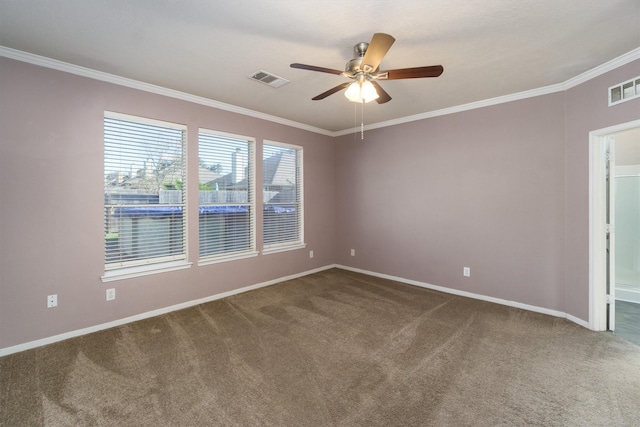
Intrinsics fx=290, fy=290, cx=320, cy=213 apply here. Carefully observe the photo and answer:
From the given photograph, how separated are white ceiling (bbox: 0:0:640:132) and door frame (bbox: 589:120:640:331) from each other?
0.85 meters

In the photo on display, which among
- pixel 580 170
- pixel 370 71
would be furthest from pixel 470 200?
pixel 370 71

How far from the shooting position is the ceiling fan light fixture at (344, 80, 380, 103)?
7.86 ft

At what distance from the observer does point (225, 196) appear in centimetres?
412

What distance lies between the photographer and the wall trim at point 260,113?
2605 mm

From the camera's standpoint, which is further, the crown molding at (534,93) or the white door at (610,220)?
the white door at (610,220)

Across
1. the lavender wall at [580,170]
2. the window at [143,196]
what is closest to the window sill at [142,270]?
the window at [143,196]

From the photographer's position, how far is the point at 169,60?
2.73 meters

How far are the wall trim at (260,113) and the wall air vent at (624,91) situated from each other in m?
0.19

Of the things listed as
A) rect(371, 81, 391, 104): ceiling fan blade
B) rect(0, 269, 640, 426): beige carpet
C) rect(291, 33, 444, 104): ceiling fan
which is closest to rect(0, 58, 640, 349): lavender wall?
rect(0, 269, 640, 426): beige carpet

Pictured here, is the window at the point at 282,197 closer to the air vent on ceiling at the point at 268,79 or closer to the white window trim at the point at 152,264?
the white window trim at the point at 152,264

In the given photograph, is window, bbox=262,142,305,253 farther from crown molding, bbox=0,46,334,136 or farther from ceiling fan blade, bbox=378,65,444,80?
ceiling fan blade, bbox=378,65,444,80

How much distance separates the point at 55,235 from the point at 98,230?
0.34 meters

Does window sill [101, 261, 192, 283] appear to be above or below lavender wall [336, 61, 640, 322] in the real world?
below

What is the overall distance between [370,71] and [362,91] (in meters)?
0.17
